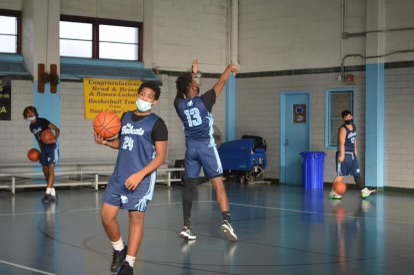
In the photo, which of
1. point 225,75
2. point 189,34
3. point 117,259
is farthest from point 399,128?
point 117,259

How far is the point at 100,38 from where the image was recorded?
22.6 metres

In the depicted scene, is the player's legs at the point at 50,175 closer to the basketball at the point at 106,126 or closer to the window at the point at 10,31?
the window at the point at 10,31

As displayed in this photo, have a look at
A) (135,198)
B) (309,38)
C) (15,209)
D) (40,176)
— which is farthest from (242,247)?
(309,38)

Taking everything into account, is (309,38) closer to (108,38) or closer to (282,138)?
(282,138)

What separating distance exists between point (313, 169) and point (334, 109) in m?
1.82

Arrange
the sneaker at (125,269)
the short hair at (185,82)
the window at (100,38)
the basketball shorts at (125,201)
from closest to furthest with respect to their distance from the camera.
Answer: the sneaker at (125,269)
the basketball shorts at (125,201)
the short hair at (185,82)
the window at (100,38)

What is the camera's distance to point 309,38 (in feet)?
75.0

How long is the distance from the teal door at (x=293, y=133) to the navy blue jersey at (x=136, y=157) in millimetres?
14826

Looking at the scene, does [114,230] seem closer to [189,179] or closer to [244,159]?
[189,179]

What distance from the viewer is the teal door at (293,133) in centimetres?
2320

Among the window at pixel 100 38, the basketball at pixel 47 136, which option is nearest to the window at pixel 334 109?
the window at pixel 100 38

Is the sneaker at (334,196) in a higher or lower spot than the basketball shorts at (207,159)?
lower

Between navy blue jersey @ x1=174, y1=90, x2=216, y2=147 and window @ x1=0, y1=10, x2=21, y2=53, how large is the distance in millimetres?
10584

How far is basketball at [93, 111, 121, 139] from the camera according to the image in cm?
887
